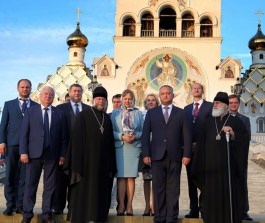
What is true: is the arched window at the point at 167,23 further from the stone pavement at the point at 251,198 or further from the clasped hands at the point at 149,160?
the clasped hands at the point at 149,160

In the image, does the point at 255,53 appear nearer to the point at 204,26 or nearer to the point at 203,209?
the point at 204,26

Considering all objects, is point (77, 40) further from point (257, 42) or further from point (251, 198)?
point (251, 198)

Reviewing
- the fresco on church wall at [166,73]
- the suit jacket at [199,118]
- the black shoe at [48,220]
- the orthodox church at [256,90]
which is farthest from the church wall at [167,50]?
the black shoe at [48,220]

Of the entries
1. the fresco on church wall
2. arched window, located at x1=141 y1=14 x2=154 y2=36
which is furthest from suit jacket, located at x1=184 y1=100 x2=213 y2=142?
arched window, located at x1=141 y1=14 x2=154 y2=36

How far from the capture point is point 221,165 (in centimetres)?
525

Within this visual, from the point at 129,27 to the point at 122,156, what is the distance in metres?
22.3

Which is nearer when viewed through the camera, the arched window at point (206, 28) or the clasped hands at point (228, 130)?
the clasped hands at point (228, 130)

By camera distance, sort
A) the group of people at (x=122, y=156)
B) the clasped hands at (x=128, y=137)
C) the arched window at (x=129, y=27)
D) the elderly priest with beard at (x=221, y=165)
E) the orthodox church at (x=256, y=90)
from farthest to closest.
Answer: the orthodox church at (x=256, y=90) < the arched window at (x=129, y=27) < the clasped hands at (x=128, y=137) < the group of people at (x=122, y=156) < the elderly priest with beard at (x=221, y=165)

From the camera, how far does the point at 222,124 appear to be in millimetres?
5387

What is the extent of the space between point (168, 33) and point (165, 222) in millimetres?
22238

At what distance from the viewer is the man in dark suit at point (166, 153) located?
5375 mm

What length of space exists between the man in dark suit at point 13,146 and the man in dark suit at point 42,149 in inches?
14.1

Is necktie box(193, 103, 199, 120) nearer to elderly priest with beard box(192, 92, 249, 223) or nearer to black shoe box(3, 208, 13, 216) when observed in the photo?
elderly priest with beard box(192, 92, 249, 223)

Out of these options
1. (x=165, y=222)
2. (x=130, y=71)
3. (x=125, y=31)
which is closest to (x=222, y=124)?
(x=165, y=222)
